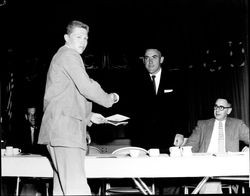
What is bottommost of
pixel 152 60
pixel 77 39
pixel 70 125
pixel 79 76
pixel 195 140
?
pixel 195 140

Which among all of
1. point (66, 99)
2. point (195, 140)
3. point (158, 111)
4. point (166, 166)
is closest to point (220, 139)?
point (195, 140)

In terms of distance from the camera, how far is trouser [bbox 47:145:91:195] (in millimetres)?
2619

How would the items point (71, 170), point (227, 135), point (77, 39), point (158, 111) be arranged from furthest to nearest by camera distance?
1. point (227, 135)
2. point (158, 111)
3. point (77, 39)
4. point (71, 170)

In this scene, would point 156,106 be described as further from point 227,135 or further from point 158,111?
point 227,135

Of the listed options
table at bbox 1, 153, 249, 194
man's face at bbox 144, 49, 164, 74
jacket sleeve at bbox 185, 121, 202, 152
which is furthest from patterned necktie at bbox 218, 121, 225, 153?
table at bbox 1, 153, 249, 194

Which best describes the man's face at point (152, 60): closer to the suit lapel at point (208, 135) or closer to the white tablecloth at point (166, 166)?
the suit lapel at point (208, 135)

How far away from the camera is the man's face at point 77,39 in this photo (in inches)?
109

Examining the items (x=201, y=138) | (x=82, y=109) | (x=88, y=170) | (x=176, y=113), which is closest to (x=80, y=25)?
(x=82, y=109)

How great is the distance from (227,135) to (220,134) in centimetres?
12

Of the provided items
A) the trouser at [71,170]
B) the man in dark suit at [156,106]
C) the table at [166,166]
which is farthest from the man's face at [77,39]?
the man in dark suit at [156,106]

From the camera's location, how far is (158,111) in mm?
4332

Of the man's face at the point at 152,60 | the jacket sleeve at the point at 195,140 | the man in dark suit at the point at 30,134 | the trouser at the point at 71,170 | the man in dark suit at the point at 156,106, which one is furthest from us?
the man in dark suit at the point at 30,134

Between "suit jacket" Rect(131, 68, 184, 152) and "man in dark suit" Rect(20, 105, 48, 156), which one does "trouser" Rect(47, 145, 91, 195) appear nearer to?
"suit jacket" Rect(131, 68, 184, 152)

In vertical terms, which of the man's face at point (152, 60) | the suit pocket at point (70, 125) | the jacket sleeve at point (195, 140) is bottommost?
the jacket sleeve at point (195, 140)
